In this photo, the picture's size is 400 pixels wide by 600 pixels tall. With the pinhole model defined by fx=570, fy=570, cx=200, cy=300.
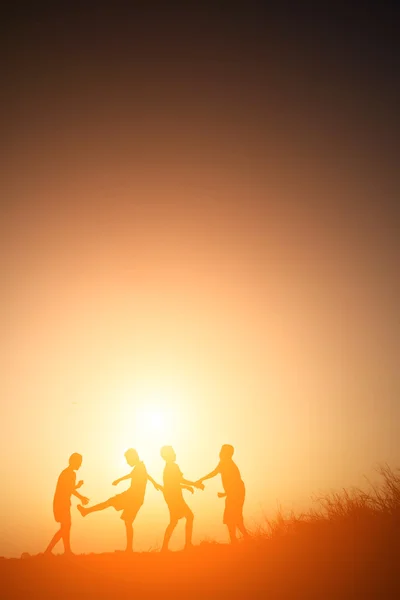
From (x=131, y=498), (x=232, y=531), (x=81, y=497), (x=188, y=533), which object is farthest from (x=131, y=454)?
(x=232, y=531)

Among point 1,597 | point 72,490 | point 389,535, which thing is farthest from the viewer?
point 72,490

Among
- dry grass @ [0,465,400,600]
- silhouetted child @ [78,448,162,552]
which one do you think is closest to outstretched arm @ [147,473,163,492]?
silhouetted child @ [78,448,162,552]

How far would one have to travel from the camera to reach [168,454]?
533 inches

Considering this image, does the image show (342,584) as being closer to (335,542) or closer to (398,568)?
(398,568)

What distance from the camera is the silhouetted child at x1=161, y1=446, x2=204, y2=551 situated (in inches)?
495

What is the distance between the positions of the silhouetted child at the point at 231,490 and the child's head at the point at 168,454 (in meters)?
0.83

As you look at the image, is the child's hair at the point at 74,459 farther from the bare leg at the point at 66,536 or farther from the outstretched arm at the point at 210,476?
the outstretched arm at the point at 210,476

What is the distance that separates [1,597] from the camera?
8078mm

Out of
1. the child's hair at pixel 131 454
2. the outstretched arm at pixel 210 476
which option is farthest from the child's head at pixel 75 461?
the outstretched arm at pixel 210 476

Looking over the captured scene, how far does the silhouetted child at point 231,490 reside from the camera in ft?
42.0

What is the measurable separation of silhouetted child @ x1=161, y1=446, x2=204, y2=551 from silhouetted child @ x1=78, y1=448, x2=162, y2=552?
339 mm

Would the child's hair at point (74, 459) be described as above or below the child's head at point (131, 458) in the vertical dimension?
above

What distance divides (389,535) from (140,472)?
600cm

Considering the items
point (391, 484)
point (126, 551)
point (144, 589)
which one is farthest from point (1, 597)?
point (391, 484)
